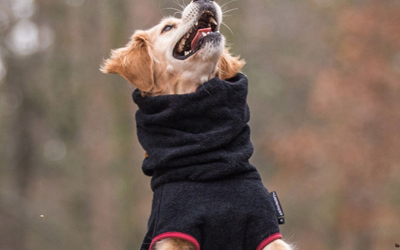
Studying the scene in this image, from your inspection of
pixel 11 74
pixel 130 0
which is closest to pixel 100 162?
pixel 11 74

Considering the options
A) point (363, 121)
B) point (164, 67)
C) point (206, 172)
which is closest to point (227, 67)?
point (164, 67)

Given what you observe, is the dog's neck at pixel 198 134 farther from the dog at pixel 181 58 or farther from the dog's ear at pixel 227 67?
the dog's ear at pixel 227 67

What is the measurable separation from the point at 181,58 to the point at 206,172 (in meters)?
1.18

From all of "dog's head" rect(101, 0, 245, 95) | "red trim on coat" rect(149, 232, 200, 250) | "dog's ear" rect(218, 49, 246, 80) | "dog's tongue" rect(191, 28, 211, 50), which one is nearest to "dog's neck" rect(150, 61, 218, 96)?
"dog's head" rect(101, 0, 245, 95)

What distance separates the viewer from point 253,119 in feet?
58.5

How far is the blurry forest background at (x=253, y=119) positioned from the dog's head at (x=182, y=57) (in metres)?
7.55

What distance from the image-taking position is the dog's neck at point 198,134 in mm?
4039

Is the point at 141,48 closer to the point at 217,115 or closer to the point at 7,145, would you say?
the point at 217,115

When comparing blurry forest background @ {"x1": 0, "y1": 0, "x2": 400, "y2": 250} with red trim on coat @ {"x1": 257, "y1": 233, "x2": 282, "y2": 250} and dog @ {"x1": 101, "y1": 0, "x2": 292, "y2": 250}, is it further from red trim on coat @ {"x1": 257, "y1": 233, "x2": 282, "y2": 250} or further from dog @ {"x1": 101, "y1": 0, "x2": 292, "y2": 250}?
red trim on coat @ {"x1": 257, "y1": 233, "x2": 282, "y2": 250}

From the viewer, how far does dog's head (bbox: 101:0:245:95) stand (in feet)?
14.9

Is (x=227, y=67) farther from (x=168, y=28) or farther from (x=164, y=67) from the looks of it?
(x=168, y=28)

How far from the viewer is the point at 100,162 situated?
16.9m

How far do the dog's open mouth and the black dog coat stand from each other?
0.49m

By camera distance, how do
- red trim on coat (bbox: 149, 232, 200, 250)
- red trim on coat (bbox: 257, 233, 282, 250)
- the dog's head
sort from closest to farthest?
red trim on coat (bbox: 149, 232, 200, 250), red trim on coat (bbox: 257, 233, 282, 250), the dog's head
